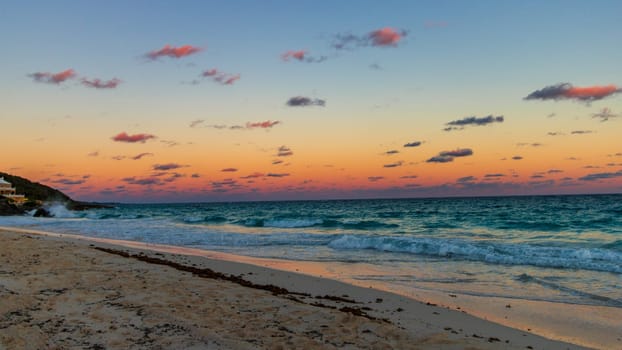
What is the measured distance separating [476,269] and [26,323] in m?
12.0

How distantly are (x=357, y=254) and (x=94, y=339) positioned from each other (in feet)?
42.9

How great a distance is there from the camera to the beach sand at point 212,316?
5832 mm

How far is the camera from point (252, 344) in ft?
18.8

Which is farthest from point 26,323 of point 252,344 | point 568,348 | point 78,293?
point 568,348

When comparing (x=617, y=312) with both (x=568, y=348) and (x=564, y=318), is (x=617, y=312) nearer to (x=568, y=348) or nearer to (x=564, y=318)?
(x=564, y=318)

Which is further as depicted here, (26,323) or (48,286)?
(48,286)

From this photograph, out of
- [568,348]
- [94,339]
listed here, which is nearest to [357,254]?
[568,348]

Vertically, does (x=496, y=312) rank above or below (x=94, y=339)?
below

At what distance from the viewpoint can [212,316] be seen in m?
6.99

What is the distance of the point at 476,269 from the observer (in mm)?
13781

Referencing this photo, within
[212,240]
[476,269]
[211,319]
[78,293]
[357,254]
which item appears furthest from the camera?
[212,240]

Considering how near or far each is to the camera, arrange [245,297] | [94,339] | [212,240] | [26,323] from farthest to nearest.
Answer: [212,240] < [245,297] < [26,323] < [94,339]

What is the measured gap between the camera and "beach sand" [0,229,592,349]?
5.83 metres

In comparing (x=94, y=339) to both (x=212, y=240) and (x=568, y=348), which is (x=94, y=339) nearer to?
(x=568, y=348)
